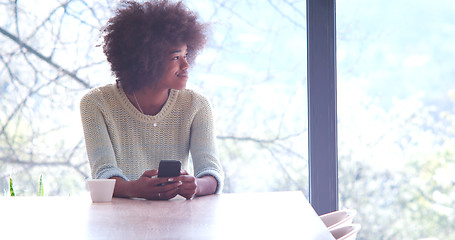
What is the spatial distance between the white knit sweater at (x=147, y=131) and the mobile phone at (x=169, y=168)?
1.21 feet

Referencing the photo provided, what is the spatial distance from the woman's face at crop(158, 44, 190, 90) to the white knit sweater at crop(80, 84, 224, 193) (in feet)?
0.31

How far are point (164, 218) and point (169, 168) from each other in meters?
0.50

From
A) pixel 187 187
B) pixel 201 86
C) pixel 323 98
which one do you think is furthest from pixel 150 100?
pixel 323 98

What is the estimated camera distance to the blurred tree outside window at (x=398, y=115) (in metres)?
3.06

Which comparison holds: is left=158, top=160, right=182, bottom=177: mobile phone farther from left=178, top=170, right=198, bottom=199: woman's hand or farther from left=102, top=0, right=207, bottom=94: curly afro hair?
left=102, top=0, right=207, bottom=94: curly afro hair

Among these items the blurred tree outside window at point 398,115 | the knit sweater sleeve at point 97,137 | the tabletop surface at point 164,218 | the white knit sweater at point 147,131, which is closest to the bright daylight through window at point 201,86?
the blurred tree outside window at point 398,115

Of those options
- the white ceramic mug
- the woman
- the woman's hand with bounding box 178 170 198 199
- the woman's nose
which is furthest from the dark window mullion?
the white ceramic mug

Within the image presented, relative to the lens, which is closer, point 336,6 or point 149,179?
point 149,179

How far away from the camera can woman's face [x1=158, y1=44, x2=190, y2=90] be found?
2510mm

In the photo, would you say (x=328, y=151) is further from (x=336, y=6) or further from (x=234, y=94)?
(x=336, y=6)

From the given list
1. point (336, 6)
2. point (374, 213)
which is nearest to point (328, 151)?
point (374, 213)

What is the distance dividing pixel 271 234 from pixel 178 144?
145cm

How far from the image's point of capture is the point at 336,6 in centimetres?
316

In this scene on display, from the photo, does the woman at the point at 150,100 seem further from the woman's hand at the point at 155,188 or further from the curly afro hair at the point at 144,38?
the woman's hand at the point at 155,188
